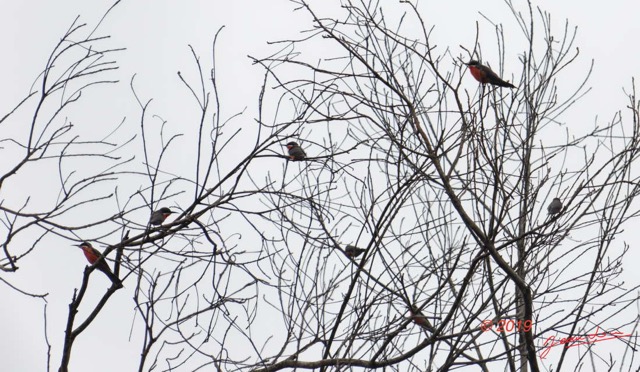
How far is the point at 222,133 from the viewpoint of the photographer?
4816 millimetres

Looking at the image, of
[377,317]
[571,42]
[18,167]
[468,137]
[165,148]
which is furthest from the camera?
[571,42]

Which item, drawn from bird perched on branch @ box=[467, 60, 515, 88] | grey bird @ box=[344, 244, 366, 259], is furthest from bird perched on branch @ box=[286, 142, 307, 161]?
bird perched on branch @ box=[467, 60, 515, 88]

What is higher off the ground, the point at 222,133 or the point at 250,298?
the point at 222,133

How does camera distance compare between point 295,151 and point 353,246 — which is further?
point 295,151

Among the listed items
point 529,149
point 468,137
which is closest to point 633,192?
point 529,149

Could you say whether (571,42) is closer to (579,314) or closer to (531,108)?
(531,108)

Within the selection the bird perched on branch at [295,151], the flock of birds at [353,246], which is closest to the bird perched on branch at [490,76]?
the flock of birds at [353,246]

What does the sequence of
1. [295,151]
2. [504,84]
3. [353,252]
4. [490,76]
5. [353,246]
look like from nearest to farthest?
[353,252]
[353,246]
[490,76]
[504,84]
[295,151]

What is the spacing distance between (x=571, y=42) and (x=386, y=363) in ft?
10.8

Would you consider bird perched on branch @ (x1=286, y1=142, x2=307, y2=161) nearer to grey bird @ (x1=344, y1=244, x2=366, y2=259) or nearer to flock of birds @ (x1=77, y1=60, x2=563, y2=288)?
flock of birds @ (x1=77, y1=60, x2=563, y2=288)

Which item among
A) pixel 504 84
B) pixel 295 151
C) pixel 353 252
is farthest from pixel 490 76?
pixel 353 252

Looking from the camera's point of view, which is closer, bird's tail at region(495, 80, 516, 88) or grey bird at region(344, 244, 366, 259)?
grey bird at region(344, 244, 366, 259)

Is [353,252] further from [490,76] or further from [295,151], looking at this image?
[295,151]

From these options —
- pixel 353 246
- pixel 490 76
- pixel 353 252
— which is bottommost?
pixel 353 252
